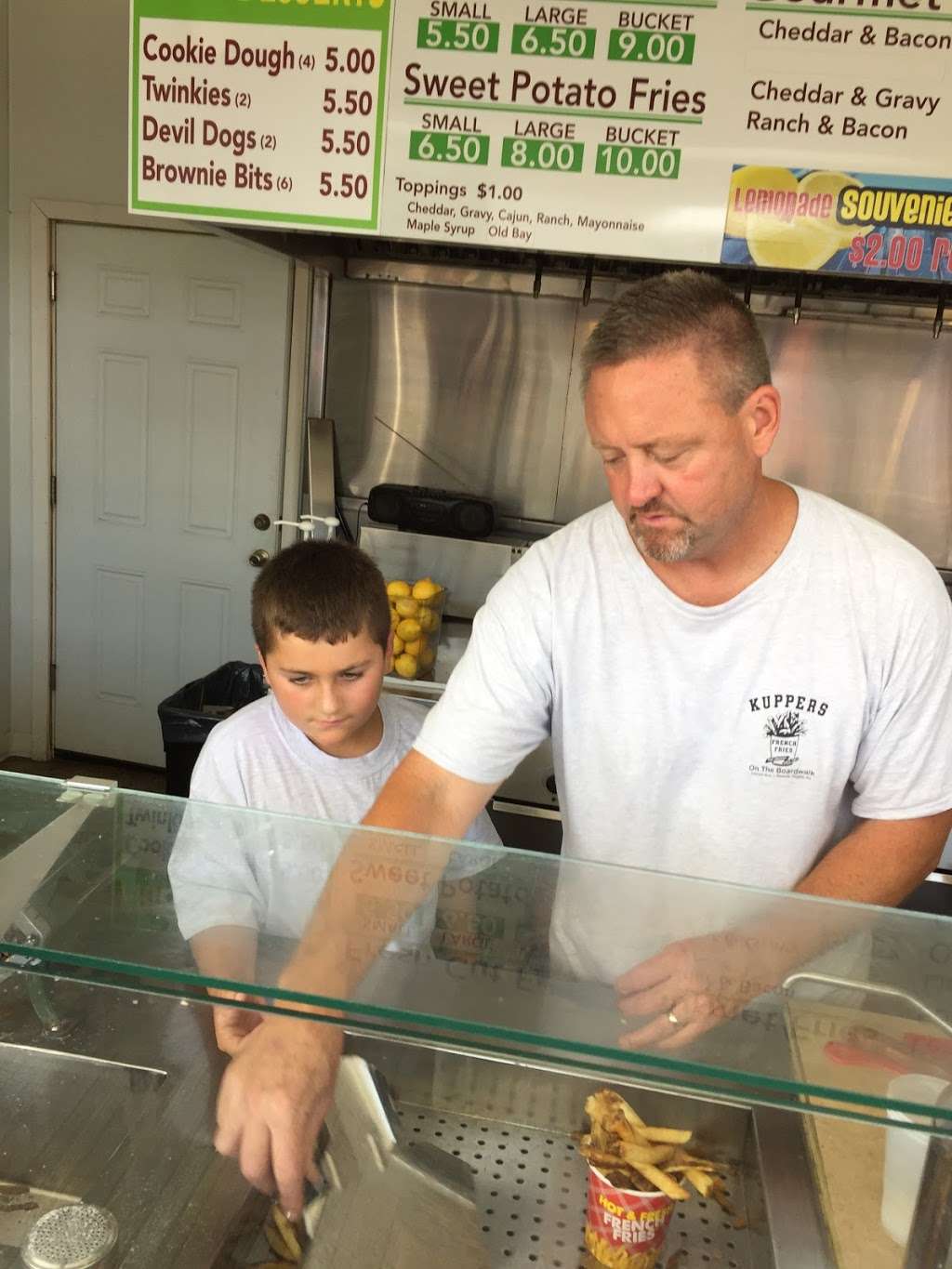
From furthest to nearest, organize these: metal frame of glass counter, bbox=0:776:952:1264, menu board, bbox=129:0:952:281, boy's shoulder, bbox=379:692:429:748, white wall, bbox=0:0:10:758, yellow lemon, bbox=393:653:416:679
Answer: white wall, bbox=0:0:10:758
yellow lemon, bbox=393:653:416:679
menu board, bbox=129:0:952:281
boy's shoulder, bbox=379:692:429:748
metal frame of glass counter, bbox=0:776:952:1264

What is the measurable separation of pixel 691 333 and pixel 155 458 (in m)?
3.13

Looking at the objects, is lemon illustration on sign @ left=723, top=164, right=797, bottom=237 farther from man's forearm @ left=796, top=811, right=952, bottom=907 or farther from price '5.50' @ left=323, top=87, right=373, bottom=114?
man's forearm @ left=796, top=811, right=952, bottom=907

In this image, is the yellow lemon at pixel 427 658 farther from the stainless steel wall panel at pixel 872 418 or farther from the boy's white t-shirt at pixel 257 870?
the boy's white t-shirt at pixel 257 870

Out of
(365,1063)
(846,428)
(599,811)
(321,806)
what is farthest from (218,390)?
(365,1063)

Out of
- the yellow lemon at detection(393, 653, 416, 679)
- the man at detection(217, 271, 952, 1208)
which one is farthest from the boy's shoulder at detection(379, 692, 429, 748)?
the yellow lemon at detection(393, 653, 416, 679)

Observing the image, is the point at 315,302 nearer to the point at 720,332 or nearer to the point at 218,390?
the point at 218,390

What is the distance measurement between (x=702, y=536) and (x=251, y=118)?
1883mm

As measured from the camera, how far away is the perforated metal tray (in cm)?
78

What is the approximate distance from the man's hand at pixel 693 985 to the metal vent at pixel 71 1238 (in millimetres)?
411

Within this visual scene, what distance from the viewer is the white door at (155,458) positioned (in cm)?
379

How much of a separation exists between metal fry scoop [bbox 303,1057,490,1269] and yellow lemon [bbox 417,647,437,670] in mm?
2150

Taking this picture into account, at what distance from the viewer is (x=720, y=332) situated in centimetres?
119

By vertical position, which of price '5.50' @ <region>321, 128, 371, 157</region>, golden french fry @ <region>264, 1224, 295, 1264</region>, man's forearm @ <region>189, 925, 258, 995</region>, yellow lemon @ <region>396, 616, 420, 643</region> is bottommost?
yellow lemon @ <region>396, 616, 420, 643</region>

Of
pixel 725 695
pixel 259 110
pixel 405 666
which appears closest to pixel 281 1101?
pixel 725 695
